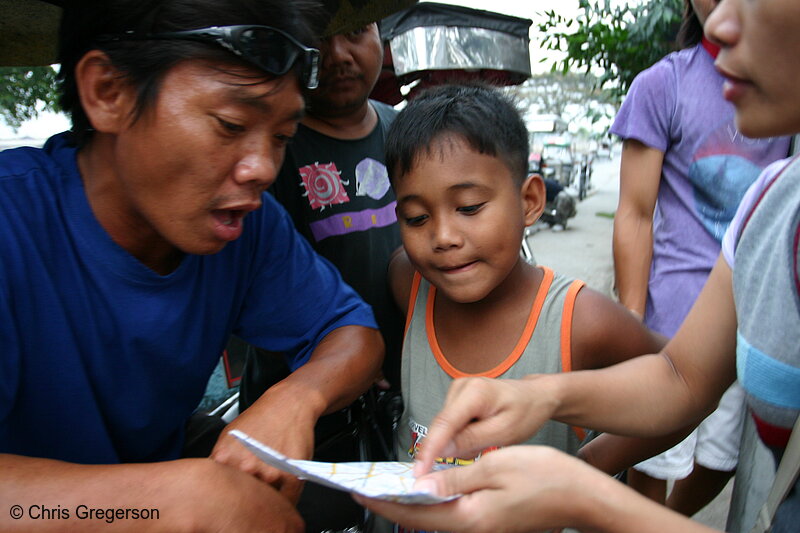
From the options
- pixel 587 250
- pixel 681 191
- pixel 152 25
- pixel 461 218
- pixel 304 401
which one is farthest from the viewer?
pixel 587 250

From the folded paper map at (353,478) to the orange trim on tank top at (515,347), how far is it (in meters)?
0.55

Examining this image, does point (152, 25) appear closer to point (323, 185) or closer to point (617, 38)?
point (323, 185)

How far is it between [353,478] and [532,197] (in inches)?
42.5

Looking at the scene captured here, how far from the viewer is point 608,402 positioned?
4.43 ft

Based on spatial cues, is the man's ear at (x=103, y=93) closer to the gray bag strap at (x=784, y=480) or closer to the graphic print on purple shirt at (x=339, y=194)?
the graphic print on purple shirt at (x=339, y=194)

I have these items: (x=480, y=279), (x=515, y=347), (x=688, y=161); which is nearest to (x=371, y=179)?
(x=480, y=279)

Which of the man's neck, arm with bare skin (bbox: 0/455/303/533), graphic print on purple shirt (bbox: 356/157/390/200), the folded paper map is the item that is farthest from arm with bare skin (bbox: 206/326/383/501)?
the man's neck

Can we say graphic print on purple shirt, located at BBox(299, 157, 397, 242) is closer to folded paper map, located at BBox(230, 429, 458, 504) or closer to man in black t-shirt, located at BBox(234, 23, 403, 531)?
man in black t-shirt, located at BBox(234, 23, 403, 531)

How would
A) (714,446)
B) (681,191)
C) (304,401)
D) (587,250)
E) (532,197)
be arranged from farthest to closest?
(587,250) < (714,446) < (681,191) < (532,197) < (304,401)

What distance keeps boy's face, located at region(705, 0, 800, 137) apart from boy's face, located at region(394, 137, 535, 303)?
0.63 metres

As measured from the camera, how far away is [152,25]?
120 centimetres

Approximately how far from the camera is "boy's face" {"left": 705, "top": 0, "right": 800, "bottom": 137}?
0.88 m

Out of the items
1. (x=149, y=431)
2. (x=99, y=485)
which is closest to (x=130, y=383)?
(x=149, y=431)

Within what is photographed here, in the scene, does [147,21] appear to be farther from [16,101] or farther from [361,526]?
[16,101]
